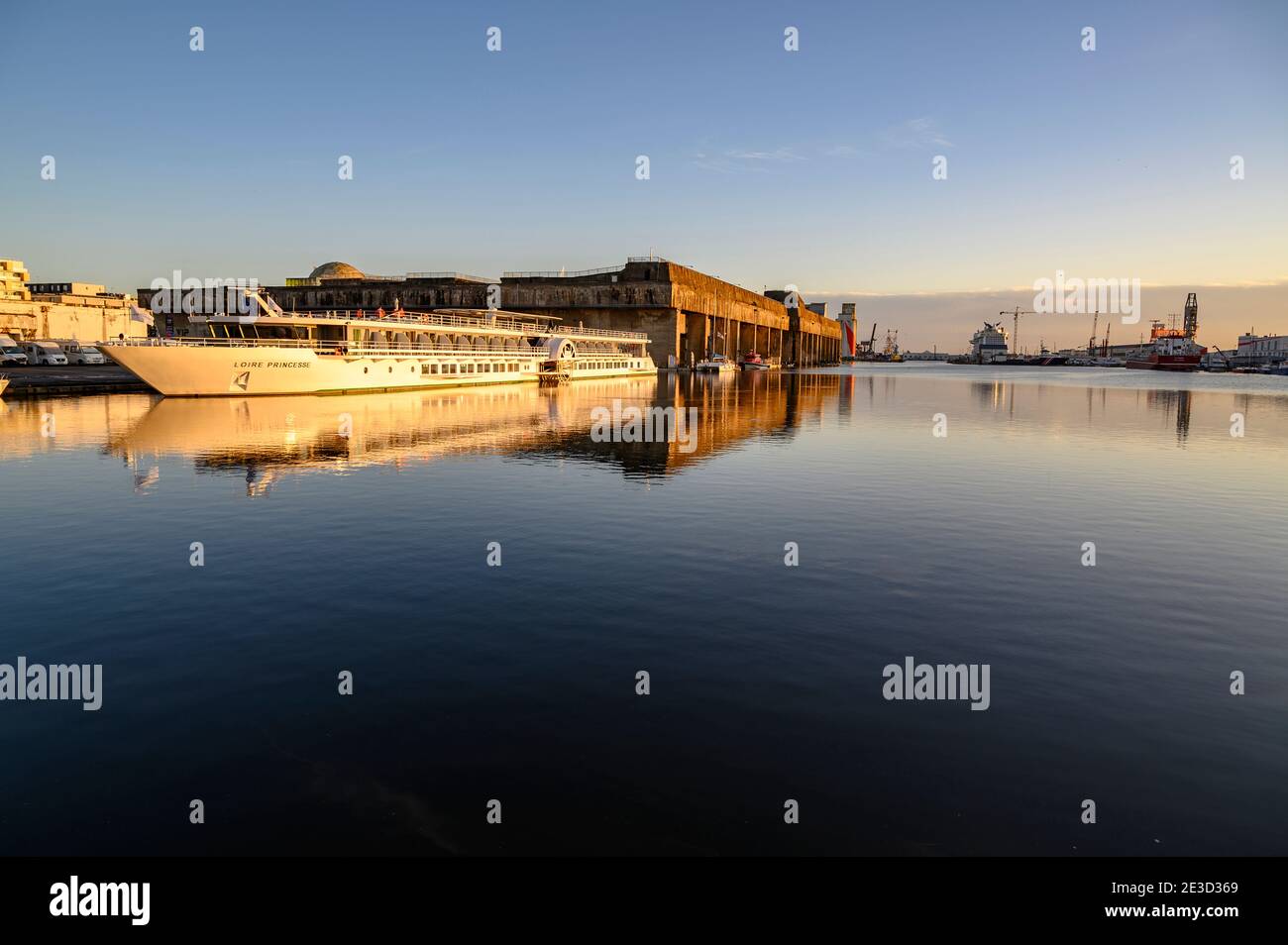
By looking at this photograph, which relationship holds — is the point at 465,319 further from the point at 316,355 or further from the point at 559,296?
the point at 559,296

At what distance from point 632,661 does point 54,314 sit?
557ft

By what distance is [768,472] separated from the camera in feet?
97.5

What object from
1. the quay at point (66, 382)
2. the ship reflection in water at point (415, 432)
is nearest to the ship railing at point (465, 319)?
the ship reflection in water at point (415, 432)

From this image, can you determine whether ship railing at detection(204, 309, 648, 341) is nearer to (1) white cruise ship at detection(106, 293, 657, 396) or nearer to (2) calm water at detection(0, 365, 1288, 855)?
(1) white cruise ship at detection(106, 293, 657, 396)

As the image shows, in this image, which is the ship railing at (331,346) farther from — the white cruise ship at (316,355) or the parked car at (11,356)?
the parked car at (11,356)

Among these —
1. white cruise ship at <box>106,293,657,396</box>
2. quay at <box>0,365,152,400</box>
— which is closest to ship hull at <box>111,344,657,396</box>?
white cruise ship at <box>106,293,657,396</box>

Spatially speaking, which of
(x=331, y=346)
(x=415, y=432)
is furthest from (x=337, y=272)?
(x=415, y=432)

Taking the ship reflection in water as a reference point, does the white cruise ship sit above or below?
above

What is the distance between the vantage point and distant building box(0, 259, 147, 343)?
5094 inches

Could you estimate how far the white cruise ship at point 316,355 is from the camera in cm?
5444

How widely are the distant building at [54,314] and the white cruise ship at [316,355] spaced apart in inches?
3343

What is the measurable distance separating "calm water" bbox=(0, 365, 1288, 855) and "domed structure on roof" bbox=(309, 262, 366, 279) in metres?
129

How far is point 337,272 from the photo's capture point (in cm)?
14550
